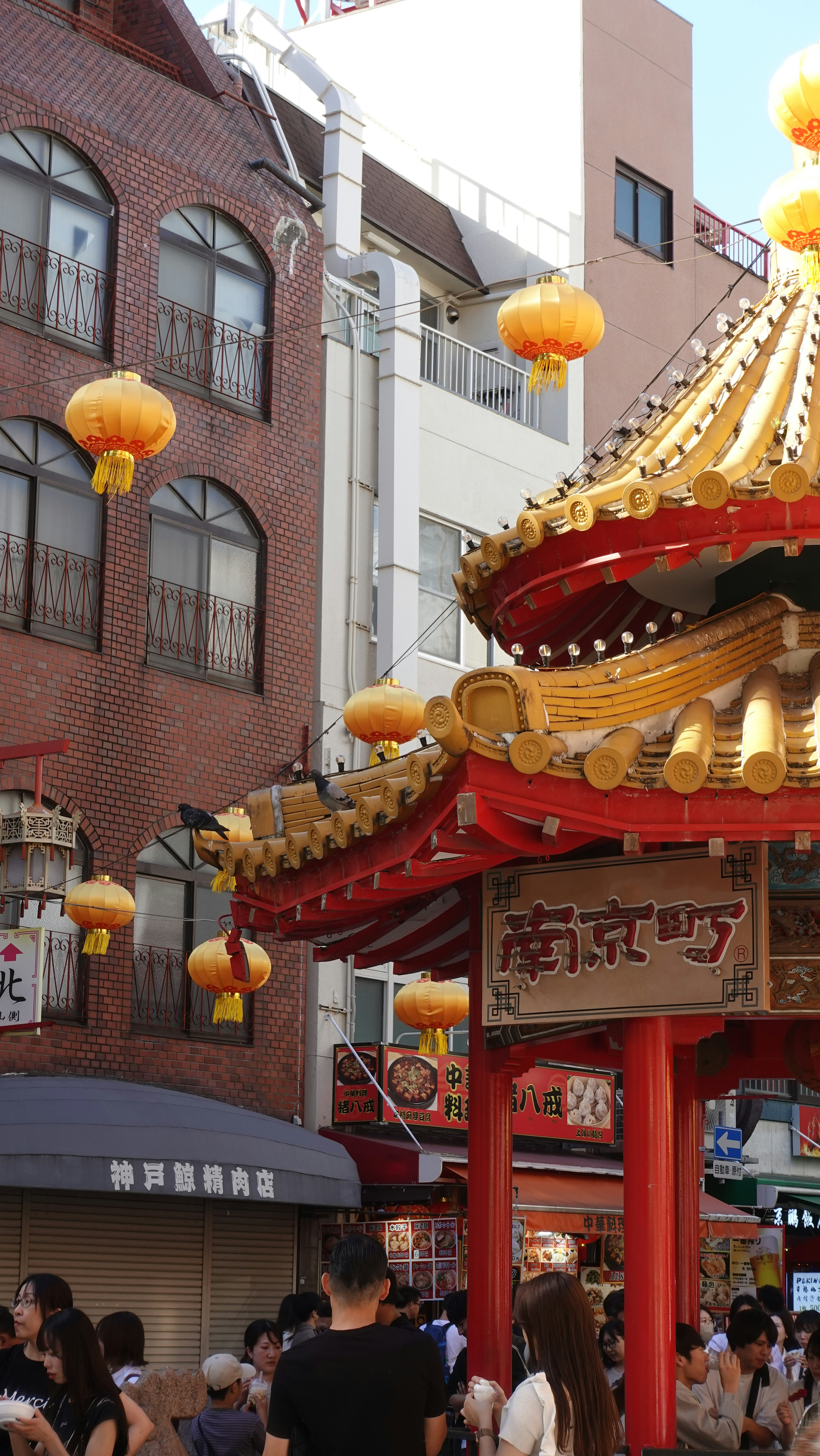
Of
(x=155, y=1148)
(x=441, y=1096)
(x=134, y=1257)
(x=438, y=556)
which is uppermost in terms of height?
(x=438, y=556)

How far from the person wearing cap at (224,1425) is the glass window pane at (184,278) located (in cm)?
1604

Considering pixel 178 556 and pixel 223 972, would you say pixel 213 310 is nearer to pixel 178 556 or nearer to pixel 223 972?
pixel 178 556

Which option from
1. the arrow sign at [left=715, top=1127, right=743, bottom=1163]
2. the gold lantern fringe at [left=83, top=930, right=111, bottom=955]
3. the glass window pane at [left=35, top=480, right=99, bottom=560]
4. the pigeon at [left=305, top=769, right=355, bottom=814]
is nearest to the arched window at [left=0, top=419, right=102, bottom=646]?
the glass window pane at [left=35, top=480, right=99, bottom=560]

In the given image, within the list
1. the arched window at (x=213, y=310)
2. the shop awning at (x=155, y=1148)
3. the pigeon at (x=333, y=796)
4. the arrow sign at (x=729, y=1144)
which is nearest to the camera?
the pigeon at (x=333, y=796)

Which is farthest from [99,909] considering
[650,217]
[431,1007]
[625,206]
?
[650,217]

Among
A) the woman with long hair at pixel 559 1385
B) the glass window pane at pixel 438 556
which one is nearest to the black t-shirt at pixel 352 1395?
the woman with long hair at pixel 559 1385

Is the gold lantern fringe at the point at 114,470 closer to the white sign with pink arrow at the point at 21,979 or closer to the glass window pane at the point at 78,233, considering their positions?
the white sign with pink arrow at the point at 21,979

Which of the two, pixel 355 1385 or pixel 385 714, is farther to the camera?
pixel 385 714

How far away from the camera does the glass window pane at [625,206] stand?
31.3 metres

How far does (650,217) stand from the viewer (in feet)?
105

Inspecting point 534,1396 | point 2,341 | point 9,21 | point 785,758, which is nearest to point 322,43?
point 9,21

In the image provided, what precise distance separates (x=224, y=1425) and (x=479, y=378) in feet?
70.3

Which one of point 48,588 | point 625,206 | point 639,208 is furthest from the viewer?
point 639,208

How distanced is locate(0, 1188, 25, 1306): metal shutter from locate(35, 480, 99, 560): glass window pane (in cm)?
688
